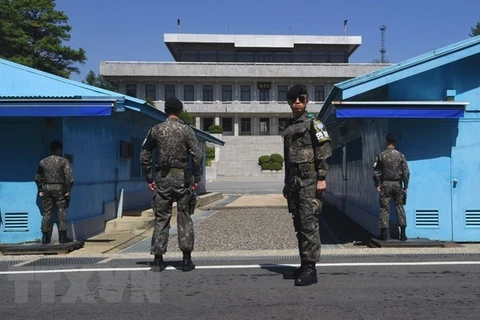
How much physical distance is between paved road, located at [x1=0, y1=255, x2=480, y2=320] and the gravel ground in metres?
2.32

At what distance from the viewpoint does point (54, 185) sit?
7.95m

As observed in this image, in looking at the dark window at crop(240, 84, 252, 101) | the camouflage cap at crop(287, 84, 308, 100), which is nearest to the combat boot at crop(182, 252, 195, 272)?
the camouflage cap at crop(287, 84, 308, 100)

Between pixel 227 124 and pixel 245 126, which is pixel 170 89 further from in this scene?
pixel 245 126

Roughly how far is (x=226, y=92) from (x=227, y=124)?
4.75 m

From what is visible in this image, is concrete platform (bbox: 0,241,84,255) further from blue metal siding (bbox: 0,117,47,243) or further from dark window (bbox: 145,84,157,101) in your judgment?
dark window (bbox: 145,84,157,101)

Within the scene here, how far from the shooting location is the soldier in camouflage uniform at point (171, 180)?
231 inches

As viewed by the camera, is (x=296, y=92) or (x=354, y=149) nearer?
(x=296, y=92)

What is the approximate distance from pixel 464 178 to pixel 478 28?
6198 cm

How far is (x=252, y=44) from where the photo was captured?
64.3 meters

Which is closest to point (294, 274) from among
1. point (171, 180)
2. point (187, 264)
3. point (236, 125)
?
point (187, 264)

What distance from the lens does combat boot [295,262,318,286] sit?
5.09 m

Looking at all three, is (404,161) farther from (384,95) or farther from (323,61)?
(323,61)

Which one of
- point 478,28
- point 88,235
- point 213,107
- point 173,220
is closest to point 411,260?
point 88,235

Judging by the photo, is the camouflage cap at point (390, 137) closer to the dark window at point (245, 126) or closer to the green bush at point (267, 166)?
the green bush at point (267, 166)
